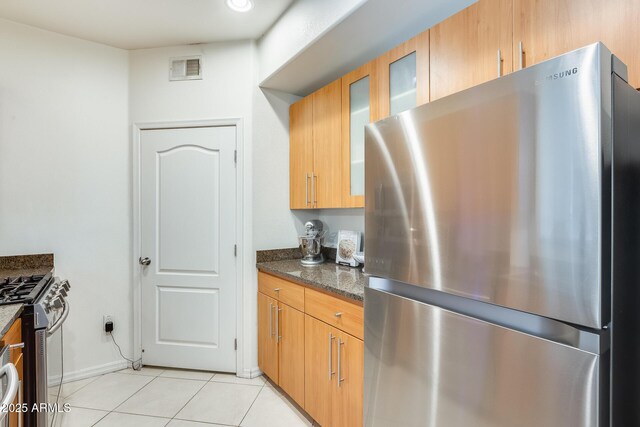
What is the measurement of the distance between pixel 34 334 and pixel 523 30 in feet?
7.32

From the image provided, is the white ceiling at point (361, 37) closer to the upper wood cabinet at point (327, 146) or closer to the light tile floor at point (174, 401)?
the upper wood cabinet at point (327, 146)

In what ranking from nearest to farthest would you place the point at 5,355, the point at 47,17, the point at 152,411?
the point at 5,355 < the point at 152,411 < the point at 47,17

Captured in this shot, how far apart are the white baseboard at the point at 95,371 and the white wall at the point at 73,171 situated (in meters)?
0.01

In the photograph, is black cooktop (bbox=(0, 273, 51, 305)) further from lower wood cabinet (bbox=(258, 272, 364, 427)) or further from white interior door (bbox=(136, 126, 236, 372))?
lower wood cabinet (bbox=(258, 272, 364, 427))

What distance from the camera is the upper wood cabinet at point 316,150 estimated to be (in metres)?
2.17

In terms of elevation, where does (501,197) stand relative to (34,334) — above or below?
above

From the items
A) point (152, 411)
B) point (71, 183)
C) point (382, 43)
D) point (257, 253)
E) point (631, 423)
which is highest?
point (382, 43)

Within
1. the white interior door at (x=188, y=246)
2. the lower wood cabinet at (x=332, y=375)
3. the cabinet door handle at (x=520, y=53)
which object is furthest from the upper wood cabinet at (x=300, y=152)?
the cabinet door handle at (x=520, y=53)

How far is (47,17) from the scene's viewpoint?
2158mm

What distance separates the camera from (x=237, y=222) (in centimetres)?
251

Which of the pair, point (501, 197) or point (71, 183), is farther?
point (71, 183)

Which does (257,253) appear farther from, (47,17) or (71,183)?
(47,17)

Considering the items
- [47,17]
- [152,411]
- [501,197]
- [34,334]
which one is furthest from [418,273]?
[47,17]

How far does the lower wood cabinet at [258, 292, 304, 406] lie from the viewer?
1971mm
